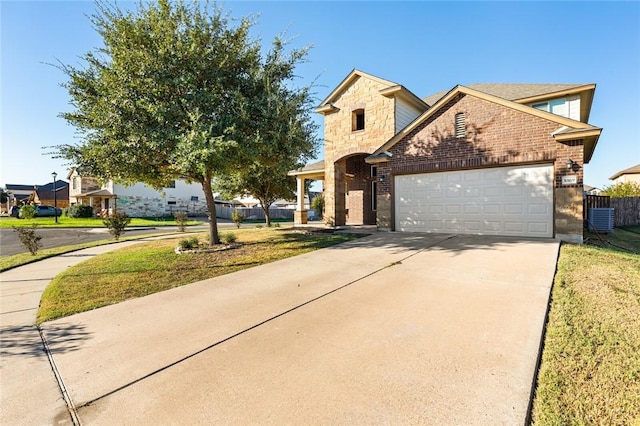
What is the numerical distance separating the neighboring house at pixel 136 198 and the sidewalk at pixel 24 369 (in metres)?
26.7

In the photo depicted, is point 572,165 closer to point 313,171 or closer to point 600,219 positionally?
point 600,219

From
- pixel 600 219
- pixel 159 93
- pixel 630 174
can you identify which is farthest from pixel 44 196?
pixel 630 174

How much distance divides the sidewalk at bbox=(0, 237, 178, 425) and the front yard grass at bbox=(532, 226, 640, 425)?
3.81 m

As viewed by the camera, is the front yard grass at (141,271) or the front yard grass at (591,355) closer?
the front yard grass at (591,355)

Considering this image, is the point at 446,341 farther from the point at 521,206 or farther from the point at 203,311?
the point at 521,206

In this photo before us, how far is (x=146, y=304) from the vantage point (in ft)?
15.6

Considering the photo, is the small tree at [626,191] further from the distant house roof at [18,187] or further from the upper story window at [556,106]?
the distant house roof at [18,187]

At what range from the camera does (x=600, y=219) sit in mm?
13055

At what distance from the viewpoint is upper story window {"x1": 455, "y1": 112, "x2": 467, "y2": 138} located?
416 inches

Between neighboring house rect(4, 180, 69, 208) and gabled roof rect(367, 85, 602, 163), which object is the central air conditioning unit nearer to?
gabled roof rect(367, 85, 602, 163)

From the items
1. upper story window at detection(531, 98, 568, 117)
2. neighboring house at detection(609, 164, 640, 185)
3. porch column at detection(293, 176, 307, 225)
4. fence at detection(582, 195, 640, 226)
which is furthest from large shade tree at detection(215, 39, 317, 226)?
neighboring house at detection(609, 164, 640, 185)

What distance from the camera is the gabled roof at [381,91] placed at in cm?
1343

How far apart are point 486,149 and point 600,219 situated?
25.5 feet

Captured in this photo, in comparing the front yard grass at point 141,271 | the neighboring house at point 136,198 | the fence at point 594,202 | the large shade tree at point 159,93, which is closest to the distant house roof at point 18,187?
the neighboring house at point 136,198
